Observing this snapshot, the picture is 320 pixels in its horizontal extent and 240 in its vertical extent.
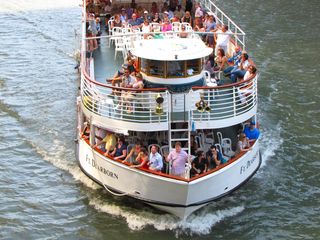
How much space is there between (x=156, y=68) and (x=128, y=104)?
5.01ft

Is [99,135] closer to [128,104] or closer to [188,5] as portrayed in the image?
[128,104]

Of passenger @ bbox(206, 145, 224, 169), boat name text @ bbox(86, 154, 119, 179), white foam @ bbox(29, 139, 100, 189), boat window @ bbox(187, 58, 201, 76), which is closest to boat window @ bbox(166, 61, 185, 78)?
boat window @ bbox(187, 58, 201, 76)

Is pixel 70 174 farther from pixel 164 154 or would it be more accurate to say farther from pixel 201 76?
pixel 201 76

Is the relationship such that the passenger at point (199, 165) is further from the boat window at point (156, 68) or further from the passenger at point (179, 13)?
the passenger at point (179, 13)

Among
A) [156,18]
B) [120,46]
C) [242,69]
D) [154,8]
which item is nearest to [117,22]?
[156,18]

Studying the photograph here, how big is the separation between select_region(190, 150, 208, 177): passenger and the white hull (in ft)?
1.64

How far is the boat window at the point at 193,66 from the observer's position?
1786 cm

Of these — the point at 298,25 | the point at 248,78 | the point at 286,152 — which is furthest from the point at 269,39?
the point at 248,78

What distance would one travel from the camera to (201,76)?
1842 centimetres

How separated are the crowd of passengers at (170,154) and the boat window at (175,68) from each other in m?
2.21

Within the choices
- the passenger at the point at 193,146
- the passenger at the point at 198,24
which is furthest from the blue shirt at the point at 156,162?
the passenger at the point at 198,24

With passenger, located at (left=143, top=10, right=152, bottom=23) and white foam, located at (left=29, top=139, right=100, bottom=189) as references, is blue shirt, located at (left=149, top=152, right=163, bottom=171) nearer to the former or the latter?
white foam, located at (left=29, top=139, right=100, bottom=189)

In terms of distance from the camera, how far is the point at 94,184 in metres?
20.1

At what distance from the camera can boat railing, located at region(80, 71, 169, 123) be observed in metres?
16.9
